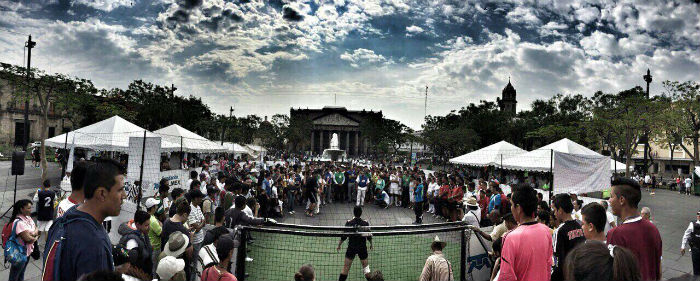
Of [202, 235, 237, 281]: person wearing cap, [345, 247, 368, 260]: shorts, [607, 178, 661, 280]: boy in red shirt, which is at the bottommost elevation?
[345, 247, 368, 260]: shorts

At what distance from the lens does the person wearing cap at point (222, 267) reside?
333 cm

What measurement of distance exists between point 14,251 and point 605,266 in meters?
6.77

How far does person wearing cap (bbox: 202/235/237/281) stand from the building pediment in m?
85.5

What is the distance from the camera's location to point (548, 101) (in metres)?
47.7

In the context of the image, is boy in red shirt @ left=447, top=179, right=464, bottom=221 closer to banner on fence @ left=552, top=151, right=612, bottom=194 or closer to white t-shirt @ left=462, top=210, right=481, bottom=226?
banner on fence @ left=552, top=151, right=612, bottom=194

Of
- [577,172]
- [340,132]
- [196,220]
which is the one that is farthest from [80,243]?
[340,132]

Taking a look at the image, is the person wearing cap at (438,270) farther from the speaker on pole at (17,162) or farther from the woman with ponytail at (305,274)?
the speaker on pole at (17,162)

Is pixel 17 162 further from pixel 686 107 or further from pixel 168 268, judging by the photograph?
pixel 686 107

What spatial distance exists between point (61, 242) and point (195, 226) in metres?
4.12

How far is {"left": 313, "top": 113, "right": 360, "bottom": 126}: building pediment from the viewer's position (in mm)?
89250

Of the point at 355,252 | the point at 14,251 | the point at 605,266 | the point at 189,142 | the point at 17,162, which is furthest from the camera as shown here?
the point at 189,142

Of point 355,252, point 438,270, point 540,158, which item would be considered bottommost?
point 355,252

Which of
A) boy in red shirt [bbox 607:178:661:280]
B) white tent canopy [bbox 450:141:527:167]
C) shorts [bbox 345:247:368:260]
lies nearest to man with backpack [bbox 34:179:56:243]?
shorts [bbox 345:247:368:260]

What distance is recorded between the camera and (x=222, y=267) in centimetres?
346
